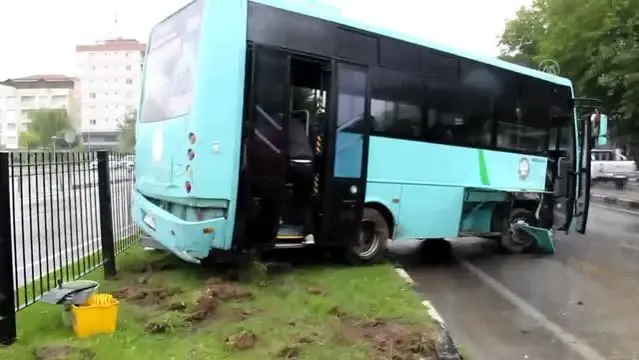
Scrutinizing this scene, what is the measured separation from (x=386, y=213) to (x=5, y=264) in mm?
5072

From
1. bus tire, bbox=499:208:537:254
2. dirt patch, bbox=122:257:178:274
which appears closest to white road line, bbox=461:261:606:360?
bus tire, bbox=499:208:537:254

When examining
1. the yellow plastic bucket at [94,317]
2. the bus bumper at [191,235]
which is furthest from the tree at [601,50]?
the yellow plastic bucket at [94,317]

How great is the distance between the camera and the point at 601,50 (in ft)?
66.9

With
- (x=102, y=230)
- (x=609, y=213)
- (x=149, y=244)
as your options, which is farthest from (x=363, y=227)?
(x=609, y=213)

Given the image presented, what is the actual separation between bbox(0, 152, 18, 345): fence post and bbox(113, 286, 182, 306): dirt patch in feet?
4.76

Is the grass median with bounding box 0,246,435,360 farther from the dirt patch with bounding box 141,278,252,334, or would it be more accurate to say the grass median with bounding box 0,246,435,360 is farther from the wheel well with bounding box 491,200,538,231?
the wheel well with bounding box 491,200,538,231

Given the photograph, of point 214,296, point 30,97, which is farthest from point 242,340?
point 30,97

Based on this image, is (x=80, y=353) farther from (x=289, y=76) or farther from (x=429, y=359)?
(x=289, y=76)

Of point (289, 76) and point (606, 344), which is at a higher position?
point (289, 76)

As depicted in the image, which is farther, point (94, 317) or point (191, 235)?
point (191, 235)

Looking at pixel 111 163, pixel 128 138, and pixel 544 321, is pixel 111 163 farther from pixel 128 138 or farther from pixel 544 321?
pixel 128 138

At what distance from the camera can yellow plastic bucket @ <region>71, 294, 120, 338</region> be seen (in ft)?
15.9

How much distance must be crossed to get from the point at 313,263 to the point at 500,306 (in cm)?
254

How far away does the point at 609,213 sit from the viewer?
20.1 metres
